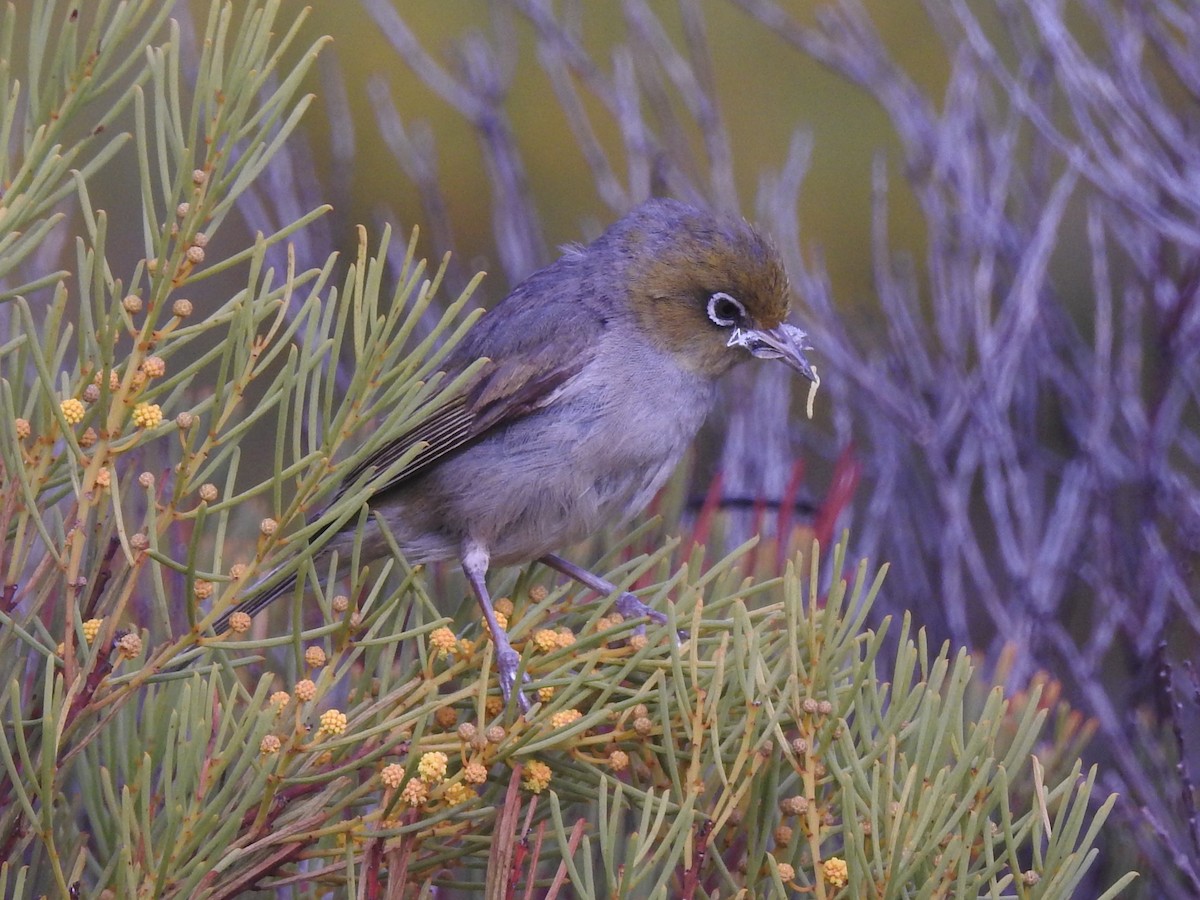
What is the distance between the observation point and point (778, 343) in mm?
2816

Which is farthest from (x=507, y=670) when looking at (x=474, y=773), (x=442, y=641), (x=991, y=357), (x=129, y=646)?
(x=991, y=357)

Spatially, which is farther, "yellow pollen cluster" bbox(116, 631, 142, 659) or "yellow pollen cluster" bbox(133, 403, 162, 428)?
"yellow pollen cluster" bbox(133, 403, 162, 428)

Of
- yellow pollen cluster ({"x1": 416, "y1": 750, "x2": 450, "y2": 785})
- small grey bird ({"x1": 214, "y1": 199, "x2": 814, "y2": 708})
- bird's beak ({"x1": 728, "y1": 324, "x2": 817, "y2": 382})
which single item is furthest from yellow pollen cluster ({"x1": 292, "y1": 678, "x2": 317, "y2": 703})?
bird's beak ({"x1": 728, "y1": 324, "x2": 817, "y2": 382})

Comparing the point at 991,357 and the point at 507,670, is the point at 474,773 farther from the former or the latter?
the point at 991,357

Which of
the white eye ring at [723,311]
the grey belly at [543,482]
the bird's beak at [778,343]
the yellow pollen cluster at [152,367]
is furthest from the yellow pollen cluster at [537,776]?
the white eye ring at [723,311]

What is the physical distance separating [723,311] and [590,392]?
0.38 meters

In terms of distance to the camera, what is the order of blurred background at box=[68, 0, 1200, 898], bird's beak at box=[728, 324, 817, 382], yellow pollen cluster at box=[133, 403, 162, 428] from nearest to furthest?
yellow pollen cluster at box=[133, 403, 162, 428] < blurred background at box=[68, 0, 1200, 898] < bird's beak at box=[728, 324, 817, 382]

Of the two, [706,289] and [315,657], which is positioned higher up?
[706,289]

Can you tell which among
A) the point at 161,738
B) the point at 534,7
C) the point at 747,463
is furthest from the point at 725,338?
the point at 161,738

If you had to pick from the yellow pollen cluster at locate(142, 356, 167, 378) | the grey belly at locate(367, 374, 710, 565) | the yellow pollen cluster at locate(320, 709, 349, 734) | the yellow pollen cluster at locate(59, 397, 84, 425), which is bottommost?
the grey belly at locate(367, 374, 710, 565)

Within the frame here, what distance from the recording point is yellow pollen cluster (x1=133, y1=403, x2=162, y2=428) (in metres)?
1.22

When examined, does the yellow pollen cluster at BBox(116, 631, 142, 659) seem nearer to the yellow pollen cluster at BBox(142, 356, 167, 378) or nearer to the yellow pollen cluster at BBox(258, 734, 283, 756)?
the yellow pollen cluster at BBox(258, 734, 283, 756)

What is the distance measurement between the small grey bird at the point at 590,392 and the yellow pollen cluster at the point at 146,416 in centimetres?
122

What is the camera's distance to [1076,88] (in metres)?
A: 3.02
